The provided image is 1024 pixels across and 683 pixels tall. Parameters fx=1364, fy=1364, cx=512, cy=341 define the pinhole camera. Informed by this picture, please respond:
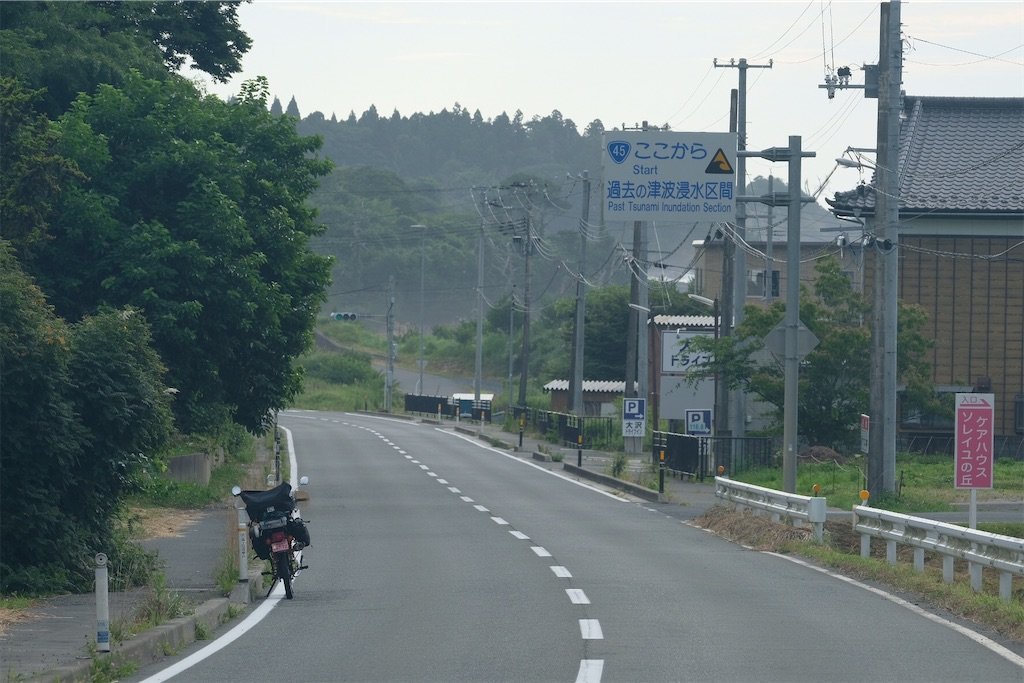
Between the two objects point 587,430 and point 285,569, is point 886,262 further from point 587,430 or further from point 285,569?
point 587,430

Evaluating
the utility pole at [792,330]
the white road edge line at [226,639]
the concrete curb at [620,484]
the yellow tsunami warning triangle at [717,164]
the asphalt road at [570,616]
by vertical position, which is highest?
the yellow tsunami warning triangle at [717,164]

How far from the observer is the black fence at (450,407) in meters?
71.2

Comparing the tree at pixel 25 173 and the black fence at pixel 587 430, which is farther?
the black fence at pixel 587 430

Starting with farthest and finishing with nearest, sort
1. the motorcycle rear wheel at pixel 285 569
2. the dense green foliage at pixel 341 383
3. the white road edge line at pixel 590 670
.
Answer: the dense green foliage at pixel 341 383 → the motorcycle rear wheel at pixel 285 569 → the white road edge line at pixel 590 670

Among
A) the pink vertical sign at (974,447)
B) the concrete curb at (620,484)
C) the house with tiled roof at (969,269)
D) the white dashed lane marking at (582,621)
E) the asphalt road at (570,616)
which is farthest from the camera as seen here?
the house with tiled roof at (969,269)

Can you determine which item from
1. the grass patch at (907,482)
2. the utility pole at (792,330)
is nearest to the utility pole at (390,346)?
the grass patch at (907,482)

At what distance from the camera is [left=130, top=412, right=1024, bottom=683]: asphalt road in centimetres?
978

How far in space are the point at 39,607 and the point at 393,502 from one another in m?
16.5

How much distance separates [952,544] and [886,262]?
37.9 feet

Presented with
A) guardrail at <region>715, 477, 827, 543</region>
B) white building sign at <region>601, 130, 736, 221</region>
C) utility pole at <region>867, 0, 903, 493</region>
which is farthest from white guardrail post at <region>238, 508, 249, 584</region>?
utility pole at <region>867, 0, 903, 493</region>

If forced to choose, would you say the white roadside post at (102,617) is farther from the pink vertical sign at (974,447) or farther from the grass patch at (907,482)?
the grass patch at (907,482)

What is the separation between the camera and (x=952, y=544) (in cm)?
1521

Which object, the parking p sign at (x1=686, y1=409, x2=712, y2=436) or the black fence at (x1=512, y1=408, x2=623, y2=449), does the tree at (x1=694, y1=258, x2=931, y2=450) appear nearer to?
the parking p sign at (x1=686, y1=409, x2=712, y2=436)

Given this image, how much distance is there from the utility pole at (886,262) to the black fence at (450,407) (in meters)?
41.1
